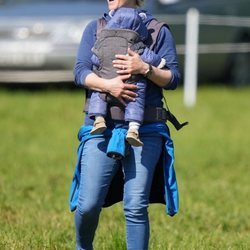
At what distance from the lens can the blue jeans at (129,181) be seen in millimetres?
4707

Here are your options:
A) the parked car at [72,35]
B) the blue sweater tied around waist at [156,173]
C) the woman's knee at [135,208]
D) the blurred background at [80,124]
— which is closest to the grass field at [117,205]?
the blurred background at [80,124]

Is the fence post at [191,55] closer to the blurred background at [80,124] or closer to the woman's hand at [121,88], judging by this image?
the blurred background at [80,124]

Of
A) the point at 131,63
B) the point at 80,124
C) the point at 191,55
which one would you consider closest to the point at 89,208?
the point at 131,63

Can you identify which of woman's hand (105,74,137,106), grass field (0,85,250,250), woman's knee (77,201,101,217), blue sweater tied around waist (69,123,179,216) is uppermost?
woman's hand (105,74,137,106)

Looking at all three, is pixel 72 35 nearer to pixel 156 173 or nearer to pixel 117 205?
pixel 117 205

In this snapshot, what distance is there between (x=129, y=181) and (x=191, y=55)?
27.4 ft

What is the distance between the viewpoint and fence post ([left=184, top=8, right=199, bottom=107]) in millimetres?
12883

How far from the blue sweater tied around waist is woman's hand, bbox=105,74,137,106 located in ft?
0.58

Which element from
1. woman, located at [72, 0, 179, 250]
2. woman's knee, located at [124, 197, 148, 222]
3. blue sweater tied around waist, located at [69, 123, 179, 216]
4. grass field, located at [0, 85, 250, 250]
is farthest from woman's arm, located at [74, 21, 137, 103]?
grass field, located at [0, 85, 250, 250]

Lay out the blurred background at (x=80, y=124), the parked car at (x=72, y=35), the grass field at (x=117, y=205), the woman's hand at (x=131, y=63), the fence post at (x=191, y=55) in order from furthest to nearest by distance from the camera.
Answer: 1. the fence post at (x=191, y=55)
2. the parked car at (x=72, y=35)
3. the blurred background at (x=80, y=124)
4. the grass field at (x=117, y=205)
5. the woman's hand at (x=131, y=63)

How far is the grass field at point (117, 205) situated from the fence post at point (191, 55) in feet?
0.65

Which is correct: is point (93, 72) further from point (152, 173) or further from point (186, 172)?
point (186, 172)

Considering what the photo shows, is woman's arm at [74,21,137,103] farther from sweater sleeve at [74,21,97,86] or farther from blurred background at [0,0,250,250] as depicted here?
blurred background at [0,0,250,250]

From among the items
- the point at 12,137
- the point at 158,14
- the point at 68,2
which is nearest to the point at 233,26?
the point at 158,14
